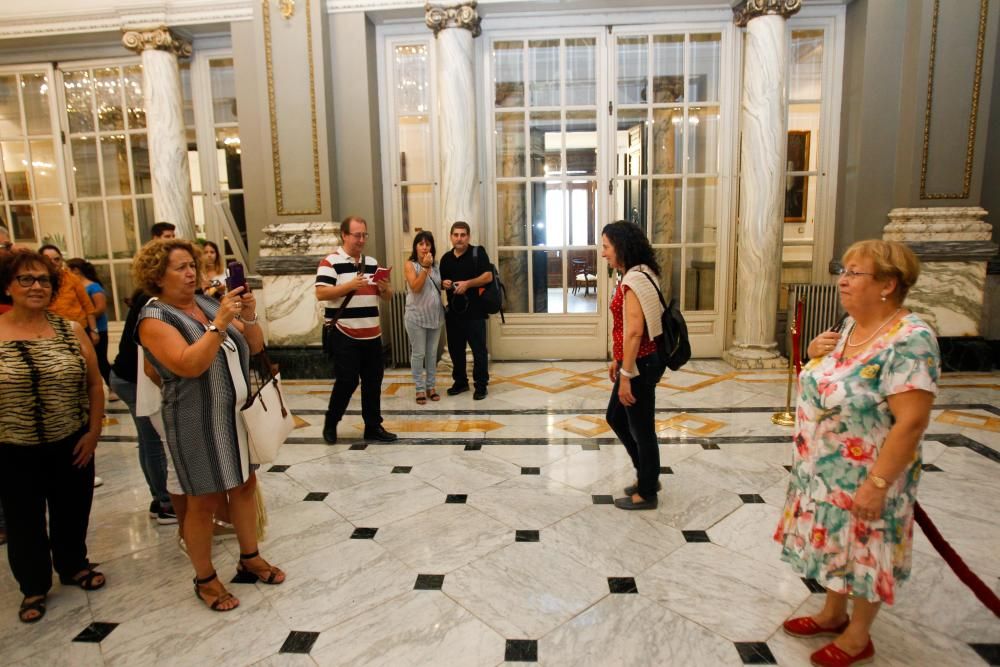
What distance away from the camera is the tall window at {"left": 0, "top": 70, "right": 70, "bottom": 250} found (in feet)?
23.3

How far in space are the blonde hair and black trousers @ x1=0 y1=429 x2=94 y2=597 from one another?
2.92m

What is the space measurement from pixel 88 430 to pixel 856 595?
285 centimetres

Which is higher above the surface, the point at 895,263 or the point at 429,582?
the point at 895,263

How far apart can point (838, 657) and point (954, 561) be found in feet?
1.63

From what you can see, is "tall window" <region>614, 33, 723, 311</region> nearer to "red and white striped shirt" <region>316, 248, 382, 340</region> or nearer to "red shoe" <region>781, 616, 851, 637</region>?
"red and white striped shirt" <region>316, 248, 382, 340</region>

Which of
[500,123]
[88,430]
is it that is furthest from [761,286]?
[88,430]

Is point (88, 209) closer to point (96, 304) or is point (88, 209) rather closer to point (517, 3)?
point (96, 304)

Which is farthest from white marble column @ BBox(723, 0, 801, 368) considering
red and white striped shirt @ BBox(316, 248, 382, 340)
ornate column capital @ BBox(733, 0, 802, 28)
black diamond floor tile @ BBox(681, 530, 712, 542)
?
red and white striped shirt @ BBox(316, 248, 382, 340)

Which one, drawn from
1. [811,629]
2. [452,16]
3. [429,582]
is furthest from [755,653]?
[452,16]

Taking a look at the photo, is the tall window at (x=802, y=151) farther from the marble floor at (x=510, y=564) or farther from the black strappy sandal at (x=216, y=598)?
the black strappy sandal at (x=216, y=598)

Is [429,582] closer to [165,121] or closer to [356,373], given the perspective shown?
[356,373]

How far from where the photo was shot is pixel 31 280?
90.7 inches

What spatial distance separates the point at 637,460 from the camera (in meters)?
3.22

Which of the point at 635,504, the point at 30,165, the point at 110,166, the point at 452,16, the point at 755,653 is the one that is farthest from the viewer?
the point at 30,165
